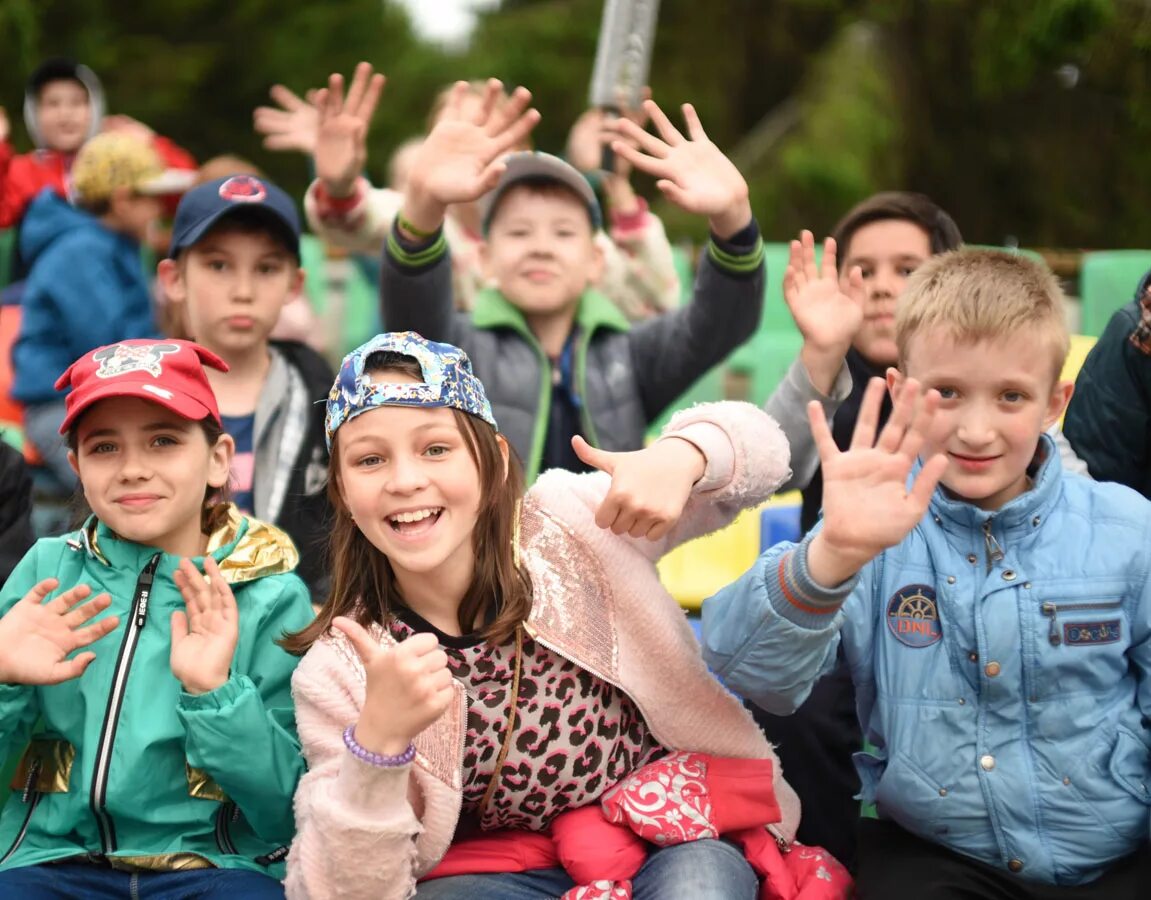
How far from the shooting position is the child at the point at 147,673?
2346 millimetres

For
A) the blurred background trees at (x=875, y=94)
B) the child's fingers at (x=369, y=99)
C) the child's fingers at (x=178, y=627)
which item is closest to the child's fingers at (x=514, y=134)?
the child's fingers at (x=369, y=99)

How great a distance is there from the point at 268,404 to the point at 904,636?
171 cm

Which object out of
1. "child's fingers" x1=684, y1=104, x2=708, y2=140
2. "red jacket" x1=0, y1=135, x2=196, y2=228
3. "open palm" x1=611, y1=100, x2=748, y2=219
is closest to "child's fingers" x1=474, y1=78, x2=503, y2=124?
"open palm" x1=611, y1=100, x2=748, y2=219

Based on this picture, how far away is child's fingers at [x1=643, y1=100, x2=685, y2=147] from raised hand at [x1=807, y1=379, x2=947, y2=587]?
91 cm

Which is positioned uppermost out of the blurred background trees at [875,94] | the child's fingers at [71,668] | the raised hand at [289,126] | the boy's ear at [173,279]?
the blurred background trees at [875,94]

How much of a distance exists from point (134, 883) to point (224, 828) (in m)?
0.17

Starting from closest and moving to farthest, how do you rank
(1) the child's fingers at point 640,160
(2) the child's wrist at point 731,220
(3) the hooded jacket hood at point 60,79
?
1. (1) the child's fingers at point 640,160
2. (2) the child's wrist at point 731,220
3. (3) the hooded jacket hood at point 60,79

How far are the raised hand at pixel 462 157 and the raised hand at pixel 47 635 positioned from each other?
3.83 feet

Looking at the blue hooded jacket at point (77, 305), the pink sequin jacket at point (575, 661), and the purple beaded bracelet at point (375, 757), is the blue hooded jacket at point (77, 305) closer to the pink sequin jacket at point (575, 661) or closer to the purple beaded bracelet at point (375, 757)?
the pink sequin jacket at point (575, 661)

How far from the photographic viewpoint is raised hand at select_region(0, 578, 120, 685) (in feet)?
7.63

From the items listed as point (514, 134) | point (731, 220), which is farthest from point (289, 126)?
point (731, 220)

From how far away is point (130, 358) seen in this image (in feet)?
8.33

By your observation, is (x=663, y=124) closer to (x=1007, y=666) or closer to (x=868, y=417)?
(x=868, y=417)

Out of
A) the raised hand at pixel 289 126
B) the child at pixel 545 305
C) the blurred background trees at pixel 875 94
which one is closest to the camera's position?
the child at pixel 545 305
